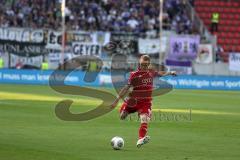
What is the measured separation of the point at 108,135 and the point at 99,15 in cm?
4181

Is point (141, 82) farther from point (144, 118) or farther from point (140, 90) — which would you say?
point (144, 118)

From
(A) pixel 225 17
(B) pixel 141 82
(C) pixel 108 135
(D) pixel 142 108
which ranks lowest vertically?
(C) pixel 108 135

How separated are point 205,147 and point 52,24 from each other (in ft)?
140

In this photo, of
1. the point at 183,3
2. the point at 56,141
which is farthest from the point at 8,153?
the point at 183,3

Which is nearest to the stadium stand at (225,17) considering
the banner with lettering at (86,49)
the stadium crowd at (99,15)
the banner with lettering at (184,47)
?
the stadium crowd at (99,15)

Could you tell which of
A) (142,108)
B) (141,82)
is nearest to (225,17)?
(141,82)

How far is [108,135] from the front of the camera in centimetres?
2058

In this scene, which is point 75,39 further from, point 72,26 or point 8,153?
point 8,153

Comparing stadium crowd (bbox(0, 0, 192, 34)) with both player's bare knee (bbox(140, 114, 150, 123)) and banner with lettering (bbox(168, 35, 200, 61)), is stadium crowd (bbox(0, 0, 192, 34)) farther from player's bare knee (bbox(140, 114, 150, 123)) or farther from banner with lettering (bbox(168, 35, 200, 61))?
player's bare knee (bbox(140, 114, 150, 123))

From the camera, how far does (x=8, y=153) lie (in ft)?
51.3

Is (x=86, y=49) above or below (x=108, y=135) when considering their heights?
below

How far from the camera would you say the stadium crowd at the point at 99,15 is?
59.7 m

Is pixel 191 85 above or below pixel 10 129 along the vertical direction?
below

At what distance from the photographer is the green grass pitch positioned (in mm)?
16163
